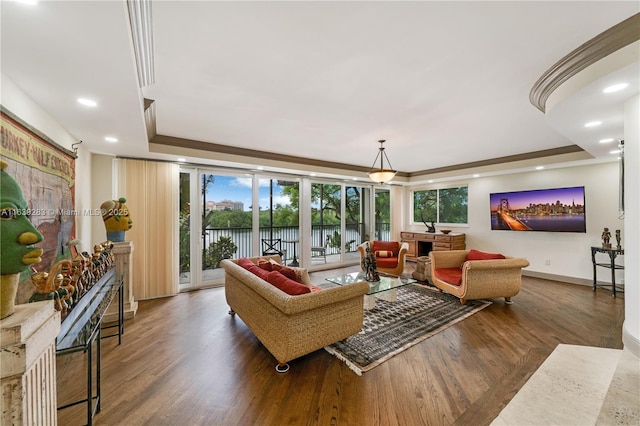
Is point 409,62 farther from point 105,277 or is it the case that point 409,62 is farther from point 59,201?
point 105,277

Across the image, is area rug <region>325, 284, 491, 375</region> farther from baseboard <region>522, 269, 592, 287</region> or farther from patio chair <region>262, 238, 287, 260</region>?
patio chair <region>262, 238, 287, 260</region>

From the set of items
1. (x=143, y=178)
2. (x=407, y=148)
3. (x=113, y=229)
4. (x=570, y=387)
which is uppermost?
(x=407, y=148)

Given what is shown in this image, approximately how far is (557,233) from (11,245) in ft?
23.7

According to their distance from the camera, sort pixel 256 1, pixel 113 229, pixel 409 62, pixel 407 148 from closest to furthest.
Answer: pixel 256 1 < pixel 409 62 < pixel 113 229 < pixel 407 148

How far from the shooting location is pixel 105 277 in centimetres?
259

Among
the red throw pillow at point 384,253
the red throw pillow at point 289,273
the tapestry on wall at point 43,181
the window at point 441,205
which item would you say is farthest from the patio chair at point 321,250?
the tapestry on wall at point 43,181

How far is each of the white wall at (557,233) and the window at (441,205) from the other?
0.29 m

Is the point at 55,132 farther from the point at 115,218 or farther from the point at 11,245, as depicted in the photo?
the point at 11,245

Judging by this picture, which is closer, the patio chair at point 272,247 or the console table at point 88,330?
the console table at point 88,330

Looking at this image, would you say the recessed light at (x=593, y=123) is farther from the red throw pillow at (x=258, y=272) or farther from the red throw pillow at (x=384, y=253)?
the red throw pillow at (x=258, y=272)

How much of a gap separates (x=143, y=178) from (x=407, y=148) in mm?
4394

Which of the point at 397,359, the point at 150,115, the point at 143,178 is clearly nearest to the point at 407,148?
the point at 397,359

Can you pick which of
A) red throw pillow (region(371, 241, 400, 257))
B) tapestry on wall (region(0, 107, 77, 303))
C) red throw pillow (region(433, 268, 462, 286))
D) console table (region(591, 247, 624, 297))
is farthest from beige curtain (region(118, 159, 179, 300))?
console table (region(591, 247, 624, 297))

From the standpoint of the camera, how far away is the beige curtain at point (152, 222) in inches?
155
